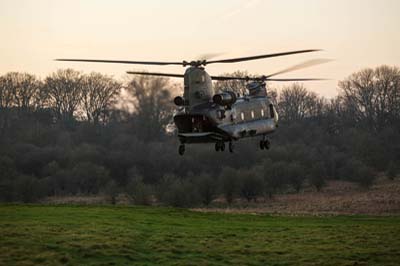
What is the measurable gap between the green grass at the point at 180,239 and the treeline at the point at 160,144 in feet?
44.0

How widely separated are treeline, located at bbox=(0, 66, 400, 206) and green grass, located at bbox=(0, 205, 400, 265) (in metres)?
13.4

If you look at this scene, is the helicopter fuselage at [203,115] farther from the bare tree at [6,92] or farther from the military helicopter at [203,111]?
the bare tree at [6,92]

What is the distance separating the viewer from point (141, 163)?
8606 cm

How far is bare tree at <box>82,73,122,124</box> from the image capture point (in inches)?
3782

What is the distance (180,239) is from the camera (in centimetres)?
3950

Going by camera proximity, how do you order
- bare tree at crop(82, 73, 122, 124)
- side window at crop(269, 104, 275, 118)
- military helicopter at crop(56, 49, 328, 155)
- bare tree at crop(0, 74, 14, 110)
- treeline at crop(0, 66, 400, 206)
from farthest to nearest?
1. bare tree at crop(0, 74, 14, 110)
2. bare tree at crop(82, 73, 122, 124)
3. treeline at crop(0, 66, 400, 206)
4. side window at crop(269, 104, 275, 118)
5. military helicopter at crop(56, 49, 328, 155)

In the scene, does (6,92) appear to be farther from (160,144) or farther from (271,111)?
(271,111)

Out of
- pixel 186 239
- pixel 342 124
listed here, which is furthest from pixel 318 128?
pixel 186 239

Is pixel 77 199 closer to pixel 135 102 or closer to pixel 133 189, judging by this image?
pixel 133 189

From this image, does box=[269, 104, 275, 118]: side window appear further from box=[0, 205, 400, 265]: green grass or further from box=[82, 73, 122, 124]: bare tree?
box=[82, 73, 122, 124]: bare tree

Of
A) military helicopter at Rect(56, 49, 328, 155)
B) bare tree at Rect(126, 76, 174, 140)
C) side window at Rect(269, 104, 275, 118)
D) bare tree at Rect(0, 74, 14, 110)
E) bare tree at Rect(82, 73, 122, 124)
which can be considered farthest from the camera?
bare tree at Rect(0, 74, 14, 110)

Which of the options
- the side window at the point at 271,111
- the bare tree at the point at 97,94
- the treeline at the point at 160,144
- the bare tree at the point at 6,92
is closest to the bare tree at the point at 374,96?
the treeline at the point at 160,144

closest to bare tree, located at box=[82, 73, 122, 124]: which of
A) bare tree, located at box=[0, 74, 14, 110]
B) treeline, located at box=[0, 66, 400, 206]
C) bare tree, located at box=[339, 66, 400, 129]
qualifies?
treeline, located at box=[0, 66, 400, 206]

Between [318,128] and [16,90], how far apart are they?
48.7 metres
